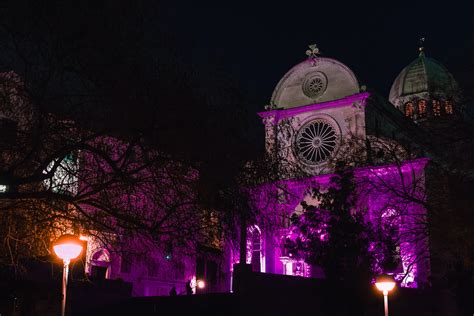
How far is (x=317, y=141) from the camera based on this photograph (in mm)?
45344

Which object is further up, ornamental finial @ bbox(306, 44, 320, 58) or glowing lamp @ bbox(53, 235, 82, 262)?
ornamental finial @ bbox(306, 44, 320, 58)

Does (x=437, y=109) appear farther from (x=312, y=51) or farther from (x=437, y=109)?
(x=312, y=51)

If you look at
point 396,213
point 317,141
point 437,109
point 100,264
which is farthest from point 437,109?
point 317,141

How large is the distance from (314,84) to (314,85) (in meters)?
0.09

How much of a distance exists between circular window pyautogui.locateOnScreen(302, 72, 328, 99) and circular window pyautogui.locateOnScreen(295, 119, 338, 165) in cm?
218


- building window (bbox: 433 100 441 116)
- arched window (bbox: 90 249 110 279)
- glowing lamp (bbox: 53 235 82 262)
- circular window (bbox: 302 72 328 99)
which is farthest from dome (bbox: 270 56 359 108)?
glowing lamp (bbox: 53 235 82 262)

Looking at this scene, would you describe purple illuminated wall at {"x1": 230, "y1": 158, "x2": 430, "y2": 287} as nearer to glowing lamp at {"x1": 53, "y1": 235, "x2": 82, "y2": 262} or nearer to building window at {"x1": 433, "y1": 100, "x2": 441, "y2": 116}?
building window at {"x1": 433, "y1": 100, "x2": 441, "y2": 116}

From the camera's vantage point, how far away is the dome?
44688 millimetres

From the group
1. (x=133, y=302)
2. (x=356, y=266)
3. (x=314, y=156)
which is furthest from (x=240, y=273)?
(x=314, y=156)

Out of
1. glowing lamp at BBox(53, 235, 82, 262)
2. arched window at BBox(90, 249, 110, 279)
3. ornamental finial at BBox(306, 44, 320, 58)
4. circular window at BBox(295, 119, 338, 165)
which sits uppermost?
ornamental finial at BBox(306, 44, 320, 58)

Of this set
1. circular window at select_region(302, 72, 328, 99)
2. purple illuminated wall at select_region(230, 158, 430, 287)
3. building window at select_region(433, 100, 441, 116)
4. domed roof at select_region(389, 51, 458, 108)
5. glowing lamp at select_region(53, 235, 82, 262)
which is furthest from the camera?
domed roof at select_region(389, 51, 458, 108)

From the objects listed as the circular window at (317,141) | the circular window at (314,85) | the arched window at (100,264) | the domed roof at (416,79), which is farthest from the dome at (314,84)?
the arched window at (100,264)

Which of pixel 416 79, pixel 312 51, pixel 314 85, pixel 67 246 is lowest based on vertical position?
pixel 67 246

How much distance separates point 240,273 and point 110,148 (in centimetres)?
908
